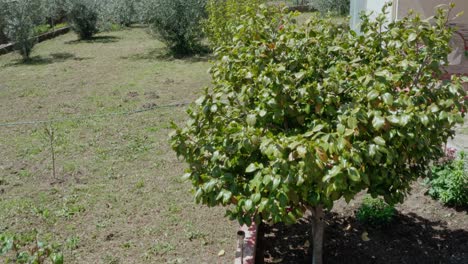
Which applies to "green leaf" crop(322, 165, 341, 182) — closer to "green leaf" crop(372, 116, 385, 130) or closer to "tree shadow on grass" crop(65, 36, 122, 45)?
"green leaf" crop(372, 116, 385, 130)

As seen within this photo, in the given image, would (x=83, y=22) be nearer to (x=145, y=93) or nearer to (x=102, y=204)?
(x=145, y=93)

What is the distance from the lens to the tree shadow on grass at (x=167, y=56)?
1342 cm

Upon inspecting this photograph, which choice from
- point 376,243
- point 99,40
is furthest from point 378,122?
point 99,40

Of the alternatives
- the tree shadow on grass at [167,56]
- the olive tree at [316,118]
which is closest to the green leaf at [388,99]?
the olive tree at [316,118]

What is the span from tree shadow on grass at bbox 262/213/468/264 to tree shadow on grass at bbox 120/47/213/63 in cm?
939

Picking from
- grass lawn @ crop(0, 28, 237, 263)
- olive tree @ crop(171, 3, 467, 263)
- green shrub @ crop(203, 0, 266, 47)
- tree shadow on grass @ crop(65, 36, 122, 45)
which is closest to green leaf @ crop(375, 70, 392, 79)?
olive tree @ crop(171, 3, 467, 263)

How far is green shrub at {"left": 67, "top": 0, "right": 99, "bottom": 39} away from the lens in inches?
662

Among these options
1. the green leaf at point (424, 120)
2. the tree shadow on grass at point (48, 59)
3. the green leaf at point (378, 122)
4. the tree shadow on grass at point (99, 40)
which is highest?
the green leaf at point (378, 122)

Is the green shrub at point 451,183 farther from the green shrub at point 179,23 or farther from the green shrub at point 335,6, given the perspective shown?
the green shrub at point 335,6

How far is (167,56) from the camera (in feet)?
45.9

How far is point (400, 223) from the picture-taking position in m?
4.26

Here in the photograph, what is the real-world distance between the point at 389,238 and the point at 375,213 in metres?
0.23

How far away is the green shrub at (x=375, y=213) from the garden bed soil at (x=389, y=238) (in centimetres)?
6

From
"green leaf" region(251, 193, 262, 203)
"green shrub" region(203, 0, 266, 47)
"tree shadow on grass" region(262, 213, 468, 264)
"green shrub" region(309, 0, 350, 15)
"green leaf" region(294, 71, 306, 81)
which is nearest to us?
"green leaf" region(251, 193, 262, 203)
